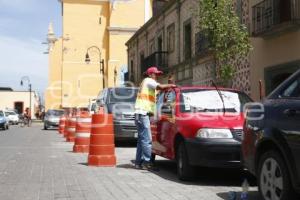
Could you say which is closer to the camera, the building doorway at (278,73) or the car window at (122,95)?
the building doorway at (278,73)

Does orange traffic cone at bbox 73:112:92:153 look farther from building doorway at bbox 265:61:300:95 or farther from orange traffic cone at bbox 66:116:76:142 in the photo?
building doorway at bbox 265:61:300:95

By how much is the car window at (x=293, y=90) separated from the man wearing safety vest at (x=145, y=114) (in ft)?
→ 13.1

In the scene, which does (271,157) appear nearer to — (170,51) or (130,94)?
(130,94)

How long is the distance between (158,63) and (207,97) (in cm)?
2317

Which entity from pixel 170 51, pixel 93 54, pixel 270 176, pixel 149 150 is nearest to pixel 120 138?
pixel 149 150

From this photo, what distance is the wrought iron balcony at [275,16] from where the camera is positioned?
15.0 meters

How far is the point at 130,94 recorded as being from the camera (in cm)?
1911

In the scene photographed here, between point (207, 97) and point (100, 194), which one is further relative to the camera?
point (207, 97)

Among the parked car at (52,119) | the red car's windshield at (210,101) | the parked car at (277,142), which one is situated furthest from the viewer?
the parked car at (52,119)

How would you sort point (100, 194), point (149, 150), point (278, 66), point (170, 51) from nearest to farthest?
point (100, 194) → point (149, 150) → point (278, 66) → point (170, 51)

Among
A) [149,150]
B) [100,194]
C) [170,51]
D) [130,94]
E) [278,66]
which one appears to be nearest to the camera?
[100,194]

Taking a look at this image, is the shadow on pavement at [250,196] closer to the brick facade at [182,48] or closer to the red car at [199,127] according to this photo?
the red car at [199,127]

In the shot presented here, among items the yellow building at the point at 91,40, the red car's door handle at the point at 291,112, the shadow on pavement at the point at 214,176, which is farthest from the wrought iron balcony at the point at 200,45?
the yellow building at the point at 91,40

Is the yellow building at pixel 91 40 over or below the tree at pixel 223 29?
over
